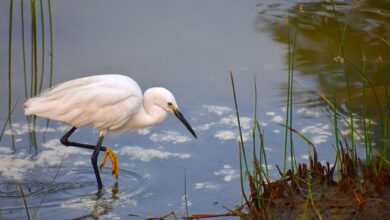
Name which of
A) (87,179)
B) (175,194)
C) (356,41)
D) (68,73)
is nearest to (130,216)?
(175,194)

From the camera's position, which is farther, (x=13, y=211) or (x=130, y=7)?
(x=130, y=7)

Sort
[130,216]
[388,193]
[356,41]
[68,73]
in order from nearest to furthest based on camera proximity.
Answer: [388,193]
[130,216]
[68,73]
[356,41]

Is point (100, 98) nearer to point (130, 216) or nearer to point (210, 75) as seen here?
point (130, 216)

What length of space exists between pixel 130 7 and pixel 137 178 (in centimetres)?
282

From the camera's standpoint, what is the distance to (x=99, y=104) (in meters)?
5.63

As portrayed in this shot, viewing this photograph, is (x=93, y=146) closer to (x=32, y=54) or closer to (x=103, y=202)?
(x=103, y=202)

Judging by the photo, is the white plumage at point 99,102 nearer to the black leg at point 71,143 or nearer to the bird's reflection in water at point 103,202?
the black leg at point 71,143

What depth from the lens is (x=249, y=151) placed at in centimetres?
565

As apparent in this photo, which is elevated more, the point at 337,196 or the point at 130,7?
the point at 130,7

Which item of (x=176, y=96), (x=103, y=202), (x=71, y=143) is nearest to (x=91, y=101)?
(x=71, y=143)

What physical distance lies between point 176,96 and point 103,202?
1.49 m

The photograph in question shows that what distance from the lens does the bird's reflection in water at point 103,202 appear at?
4918mm

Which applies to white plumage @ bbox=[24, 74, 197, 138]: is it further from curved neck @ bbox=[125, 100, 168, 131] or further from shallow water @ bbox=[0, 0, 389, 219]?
shallow water @ bbox=[0, 0, 389, 219]

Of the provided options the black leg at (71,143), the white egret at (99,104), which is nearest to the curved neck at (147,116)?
the white egret at (99,104)
